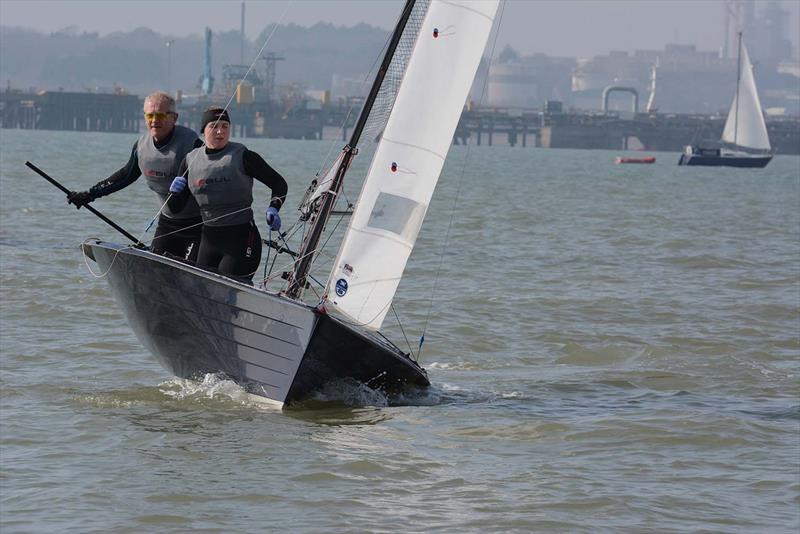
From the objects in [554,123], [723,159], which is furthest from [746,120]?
[554,123]

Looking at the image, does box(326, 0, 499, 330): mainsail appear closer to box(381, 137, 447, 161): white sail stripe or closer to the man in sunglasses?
box(381, 137, 447, 161): white sail stripe

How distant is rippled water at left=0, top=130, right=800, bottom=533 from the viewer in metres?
8.38

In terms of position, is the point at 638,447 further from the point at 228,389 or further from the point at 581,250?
the point at 581,250

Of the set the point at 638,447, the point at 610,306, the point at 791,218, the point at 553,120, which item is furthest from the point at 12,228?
the point at 553,120

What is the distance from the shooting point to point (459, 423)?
424 inches

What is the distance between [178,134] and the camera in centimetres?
1062

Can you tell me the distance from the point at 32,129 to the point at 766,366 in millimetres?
190115

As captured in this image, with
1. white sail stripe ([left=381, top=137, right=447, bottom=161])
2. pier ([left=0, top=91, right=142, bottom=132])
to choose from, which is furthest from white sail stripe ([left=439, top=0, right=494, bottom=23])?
pier ([left=0, top=91, right=142, bottom=132])

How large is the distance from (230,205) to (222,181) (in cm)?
21

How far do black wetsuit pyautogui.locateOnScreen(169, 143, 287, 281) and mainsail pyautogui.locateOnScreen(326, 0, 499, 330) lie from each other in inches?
25.8

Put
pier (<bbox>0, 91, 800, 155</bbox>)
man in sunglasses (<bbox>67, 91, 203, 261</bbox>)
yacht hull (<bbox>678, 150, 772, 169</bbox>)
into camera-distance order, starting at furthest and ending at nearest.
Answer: pier (<bbox>0, 91, 800, 155</bbox>)
yacht hull (<bbox>678, 150, 772, 169</bbox>)
man in sunglasses (<bbox>67, 91, 203, 261</bbox>)

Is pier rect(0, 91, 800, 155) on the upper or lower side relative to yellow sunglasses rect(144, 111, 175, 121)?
lower

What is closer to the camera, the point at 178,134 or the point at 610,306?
the point at 178,134

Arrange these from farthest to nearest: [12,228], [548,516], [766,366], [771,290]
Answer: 1. [12,228]
2. [771,290]
3. [766,366]
4. [548,516]
